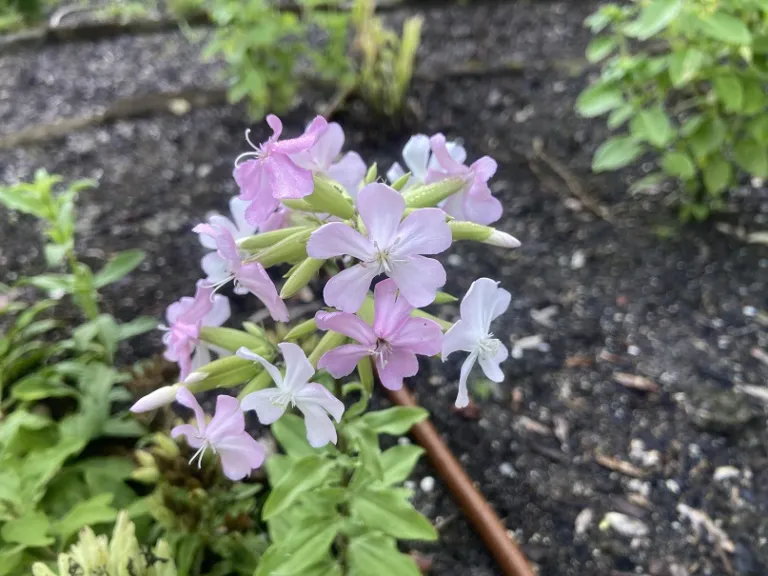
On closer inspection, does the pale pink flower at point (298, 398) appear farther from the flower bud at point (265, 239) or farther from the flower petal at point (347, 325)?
the flower bud at point (265, 239)

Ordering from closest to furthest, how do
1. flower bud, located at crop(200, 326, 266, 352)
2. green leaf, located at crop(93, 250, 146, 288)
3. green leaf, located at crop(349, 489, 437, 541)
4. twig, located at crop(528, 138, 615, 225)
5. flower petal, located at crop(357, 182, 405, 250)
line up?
1. flower petal, located at crop(357, 182, 405, 250)
2. flower bud, located at crop(200, 326, 266, 352)
3. green leaf, located at crop(349, 489, 437, 541)
4. green leaf, located at crop(93, 250, 146, 288)
5. twig, located at crop(528, 138, 615, 225)

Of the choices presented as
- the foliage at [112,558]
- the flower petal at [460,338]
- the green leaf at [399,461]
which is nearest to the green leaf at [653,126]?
the green leaf at [399,461]

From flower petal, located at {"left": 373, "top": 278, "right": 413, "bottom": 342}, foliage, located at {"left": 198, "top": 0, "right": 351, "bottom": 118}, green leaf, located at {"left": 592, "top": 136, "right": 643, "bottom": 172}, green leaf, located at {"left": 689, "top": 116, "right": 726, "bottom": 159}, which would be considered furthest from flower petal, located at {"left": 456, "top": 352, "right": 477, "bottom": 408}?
foliage, located at {"left": 198, "top": 0, "right": 351, "bottom": 118}

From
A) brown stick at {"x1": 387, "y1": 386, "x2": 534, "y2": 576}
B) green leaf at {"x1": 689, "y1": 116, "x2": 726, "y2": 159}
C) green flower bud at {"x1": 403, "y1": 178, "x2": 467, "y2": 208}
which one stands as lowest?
brown stick at {"x1": 387, "y1": 386, "x2": 534, "y2": 576}

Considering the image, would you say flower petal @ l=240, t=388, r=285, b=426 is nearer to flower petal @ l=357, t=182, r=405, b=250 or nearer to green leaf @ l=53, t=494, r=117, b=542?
flower petal @ l=357, t=182, r=405, b=250

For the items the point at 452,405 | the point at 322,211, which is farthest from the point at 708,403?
the point at 322,211

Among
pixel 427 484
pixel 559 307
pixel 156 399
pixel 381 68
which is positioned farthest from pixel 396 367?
pixel 381 68
